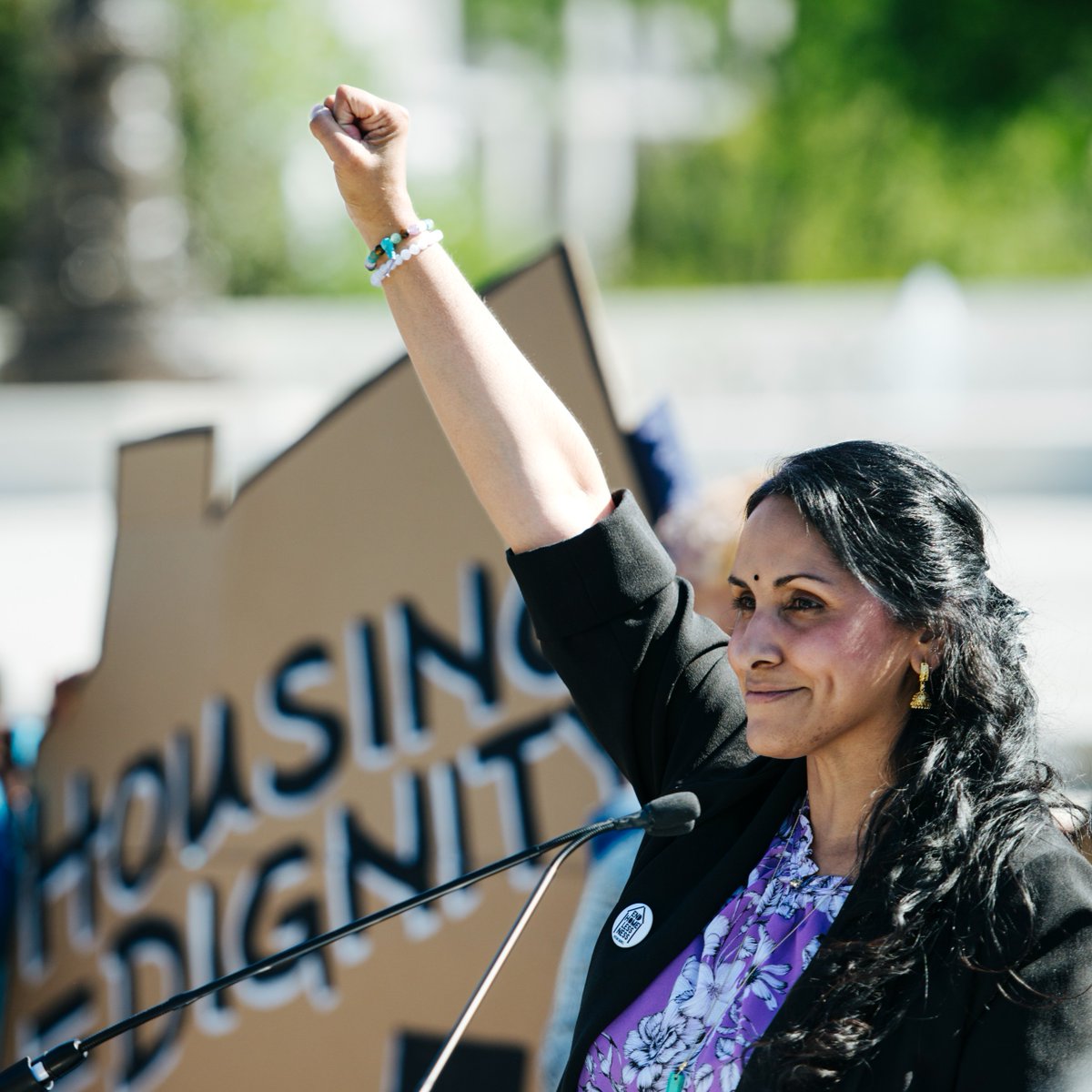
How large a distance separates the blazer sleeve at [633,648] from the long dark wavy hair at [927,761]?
183 millimetres

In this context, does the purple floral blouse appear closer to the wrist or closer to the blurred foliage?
the wrist

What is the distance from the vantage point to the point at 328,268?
19.1m

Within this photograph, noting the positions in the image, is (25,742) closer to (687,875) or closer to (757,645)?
(687,875)

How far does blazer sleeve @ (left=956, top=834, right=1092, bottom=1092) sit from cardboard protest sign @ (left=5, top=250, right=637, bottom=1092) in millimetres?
1503

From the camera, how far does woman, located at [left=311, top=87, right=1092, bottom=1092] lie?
1.33 m

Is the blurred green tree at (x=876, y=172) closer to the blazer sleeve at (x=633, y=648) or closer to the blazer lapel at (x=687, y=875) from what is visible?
the blazer sleeve at (x=633, y=648)

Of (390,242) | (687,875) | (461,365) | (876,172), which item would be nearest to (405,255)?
(390,242)

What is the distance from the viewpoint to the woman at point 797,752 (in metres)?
1.33

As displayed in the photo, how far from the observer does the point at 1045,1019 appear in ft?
4.21

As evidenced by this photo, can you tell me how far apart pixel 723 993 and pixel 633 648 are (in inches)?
15.5

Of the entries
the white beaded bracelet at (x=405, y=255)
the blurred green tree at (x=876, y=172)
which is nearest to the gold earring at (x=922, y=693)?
the white beaded bracelet at (x=405, y=255)

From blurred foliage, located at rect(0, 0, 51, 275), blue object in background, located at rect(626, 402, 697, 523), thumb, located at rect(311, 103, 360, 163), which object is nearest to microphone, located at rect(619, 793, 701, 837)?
thumb, located at rect(311, 103, 360, 163)

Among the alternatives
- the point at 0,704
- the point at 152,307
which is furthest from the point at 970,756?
the point at 152,307

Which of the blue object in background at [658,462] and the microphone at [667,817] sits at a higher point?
the blue object in background at [658,462]
